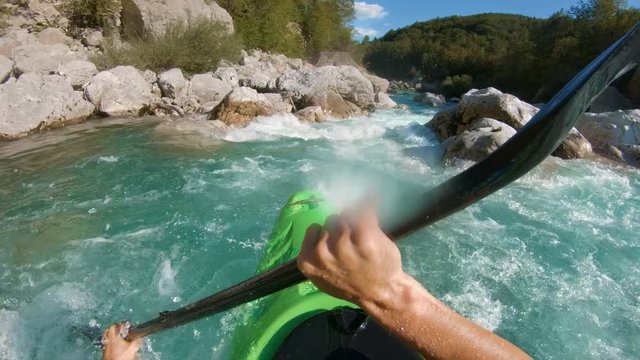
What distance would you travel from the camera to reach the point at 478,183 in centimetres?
50

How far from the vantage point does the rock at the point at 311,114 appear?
30.4 feet

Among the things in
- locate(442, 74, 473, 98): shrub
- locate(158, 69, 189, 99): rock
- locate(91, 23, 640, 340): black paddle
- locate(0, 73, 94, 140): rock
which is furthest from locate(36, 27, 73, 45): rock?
locate(442, 74, 473, 98): shrub

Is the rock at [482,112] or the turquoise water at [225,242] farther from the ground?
the rock at [482,112]

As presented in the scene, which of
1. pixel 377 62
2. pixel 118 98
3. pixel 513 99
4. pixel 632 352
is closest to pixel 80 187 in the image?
pixel 118 98

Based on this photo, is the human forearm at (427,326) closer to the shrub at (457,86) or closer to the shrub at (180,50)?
the shrub at (180,50)

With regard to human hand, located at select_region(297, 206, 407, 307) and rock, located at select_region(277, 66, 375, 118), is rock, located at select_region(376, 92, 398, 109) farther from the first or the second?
human hand, located at select_region(297, 206, 407, 307)

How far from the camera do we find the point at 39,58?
9250mm

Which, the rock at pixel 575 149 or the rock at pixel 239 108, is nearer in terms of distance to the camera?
the rock at pixel 575 149

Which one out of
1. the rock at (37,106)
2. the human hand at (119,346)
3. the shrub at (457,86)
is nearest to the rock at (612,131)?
the human hand at (119,346)

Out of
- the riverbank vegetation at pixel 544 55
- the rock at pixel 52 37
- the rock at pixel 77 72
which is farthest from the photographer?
the riverbank vegetation at pixel 544 55

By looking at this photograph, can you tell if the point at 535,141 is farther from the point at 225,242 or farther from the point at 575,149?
the point at 575,149

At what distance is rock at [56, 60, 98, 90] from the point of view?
8.63 metres

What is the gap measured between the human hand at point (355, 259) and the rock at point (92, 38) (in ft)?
48.1

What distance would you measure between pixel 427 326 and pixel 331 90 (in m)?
10.1
